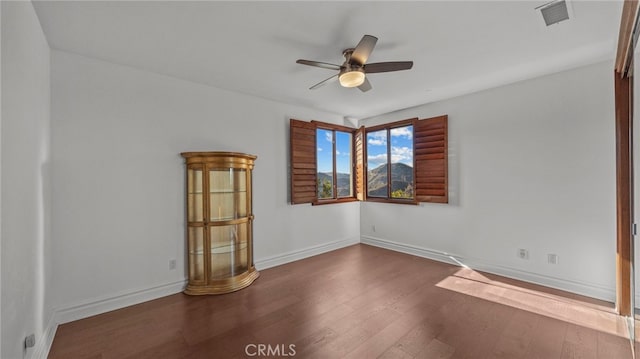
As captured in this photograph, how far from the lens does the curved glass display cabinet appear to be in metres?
3.14

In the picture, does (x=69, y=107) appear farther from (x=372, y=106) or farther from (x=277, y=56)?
(x=372, y=106)

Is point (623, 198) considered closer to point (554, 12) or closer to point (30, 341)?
point (554, 12)

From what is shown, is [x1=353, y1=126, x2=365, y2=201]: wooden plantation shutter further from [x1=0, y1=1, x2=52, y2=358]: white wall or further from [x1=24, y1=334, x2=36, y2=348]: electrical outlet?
[x1=24, y1=334, x2=36, y2=348]: electrical outlet

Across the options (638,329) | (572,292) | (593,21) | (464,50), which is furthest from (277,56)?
(572,292)

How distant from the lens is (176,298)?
9.87 feet

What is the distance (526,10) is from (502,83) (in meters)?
1.70

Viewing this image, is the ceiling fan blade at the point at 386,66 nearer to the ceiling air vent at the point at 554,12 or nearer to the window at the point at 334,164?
the ceiling air vent at the point at 554,12

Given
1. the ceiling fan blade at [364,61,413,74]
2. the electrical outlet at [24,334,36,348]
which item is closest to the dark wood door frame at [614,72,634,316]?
the ceiling fan blade at [364,61,413,74]

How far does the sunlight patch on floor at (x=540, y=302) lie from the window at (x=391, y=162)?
1625mm

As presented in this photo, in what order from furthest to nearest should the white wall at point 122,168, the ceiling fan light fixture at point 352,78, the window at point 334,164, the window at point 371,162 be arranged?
the window at point 334,164 < the window at point 371,162 < the white wall at point 122,168 < the ceiling fan light fixture at point 352,78

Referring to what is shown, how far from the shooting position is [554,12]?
1.97 m

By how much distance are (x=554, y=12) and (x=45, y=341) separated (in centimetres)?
459

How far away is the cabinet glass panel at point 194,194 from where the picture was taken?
321 cm

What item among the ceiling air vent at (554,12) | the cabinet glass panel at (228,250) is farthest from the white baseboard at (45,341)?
the ceiling air vent at (554,12)
